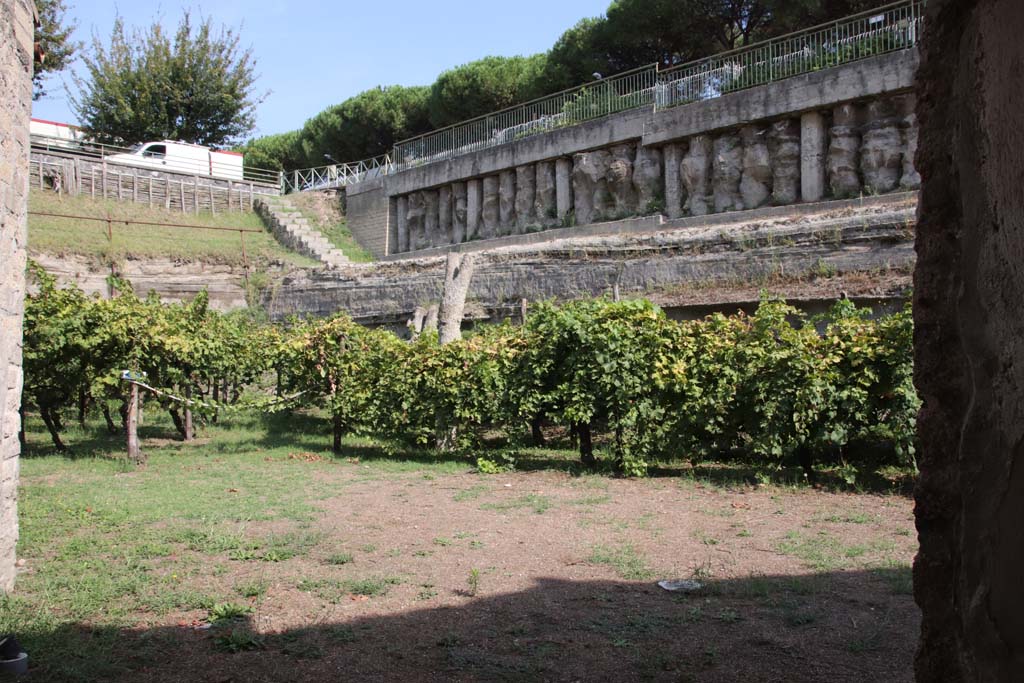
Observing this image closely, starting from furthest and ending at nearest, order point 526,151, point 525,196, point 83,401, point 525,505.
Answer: point 525,196 → point 526,151 → point 83,401 → point 525,505

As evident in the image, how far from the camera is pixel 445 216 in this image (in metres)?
→ 26.4

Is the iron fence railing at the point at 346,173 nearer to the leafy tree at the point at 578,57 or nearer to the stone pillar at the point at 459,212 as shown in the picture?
the stone pillar at the point at 459,212

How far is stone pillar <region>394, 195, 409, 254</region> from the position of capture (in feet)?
90.9

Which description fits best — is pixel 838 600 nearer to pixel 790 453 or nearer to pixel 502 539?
pixel 502 539

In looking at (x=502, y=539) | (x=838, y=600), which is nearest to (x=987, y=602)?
(x=838, y=600)

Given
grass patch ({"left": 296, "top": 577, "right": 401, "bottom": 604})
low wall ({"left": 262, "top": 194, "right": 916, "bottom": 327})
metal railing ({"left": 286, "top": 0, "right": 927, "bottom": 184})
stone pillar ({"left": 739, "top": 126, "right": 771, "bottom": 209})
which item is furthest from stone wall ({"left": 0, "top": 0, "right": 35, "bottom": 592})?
stone pillar ({"left": 739, "top": 126, "right": 771, "bottom": 209})

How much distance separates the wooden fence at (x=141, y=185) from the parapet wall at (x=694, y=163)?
685 centimetres

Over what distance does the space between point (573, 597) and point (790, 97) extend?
15.5 metres

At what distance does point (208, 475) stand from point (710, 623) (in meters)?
6.70

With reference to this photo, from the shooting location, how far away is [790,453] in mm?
8273

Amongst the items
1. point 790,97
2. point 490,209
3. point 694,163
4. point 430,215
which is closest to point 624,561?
point 790,97

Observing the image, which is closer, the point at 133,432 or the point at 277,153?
the point at 133,432

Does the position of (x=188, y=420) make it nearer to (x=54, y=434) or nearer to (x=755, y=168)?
(x=54, y=434)

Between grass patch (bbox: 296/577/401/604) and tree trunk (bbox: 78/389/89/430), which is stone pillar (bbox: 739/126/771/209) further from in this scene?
grass patch (bbox: 296/577/401/604)
